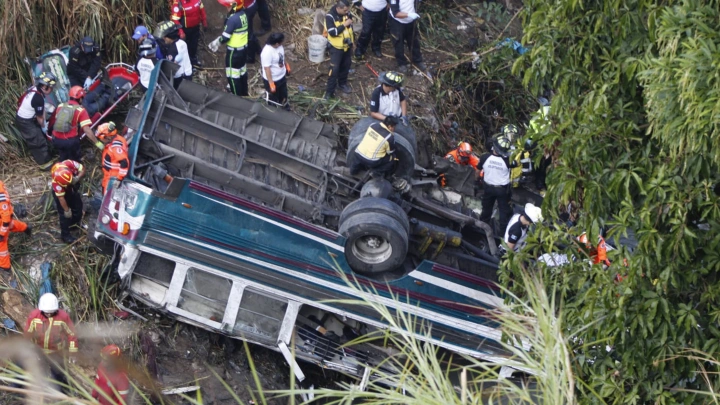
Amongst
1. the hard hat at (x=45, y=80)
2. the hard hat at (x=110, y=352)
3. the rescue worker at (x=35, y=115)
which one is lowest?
the hard hat at (x=110, y=352)

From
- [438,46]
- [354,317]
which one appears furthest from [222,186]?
[438,46]

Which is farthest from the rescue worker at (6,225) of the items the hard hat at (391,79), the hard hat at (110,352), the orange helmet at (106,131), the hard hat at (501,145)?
the hard hat at (501,145)

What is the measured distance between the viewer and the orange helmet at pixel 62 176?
8703 mm

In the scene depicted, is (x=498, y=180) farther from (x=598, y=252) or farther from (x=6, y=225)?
(x=6, y=225)

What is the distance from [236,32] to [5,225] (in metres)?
3.55

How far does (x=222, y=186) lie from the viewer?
848cm

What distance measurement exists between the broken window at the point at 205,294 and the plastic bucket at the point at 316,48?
4939 millimetres

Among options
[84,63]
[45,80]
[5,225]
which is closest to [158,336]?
[5,225]

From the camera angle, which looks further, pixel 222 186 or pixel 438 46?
pixel 438 46

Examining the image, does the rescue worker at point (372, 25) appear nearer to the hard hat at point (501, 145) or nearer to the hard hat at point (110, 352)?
the hard hat at point (501, 145)

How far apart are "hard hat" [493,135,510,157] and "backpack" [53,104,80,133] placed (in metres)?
4.52

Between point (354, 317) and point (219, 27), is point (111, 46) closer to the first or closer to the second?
point (219, 27)

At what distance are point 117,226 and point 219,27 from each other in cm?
548

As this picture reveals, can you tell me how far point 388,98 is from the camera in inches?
396
